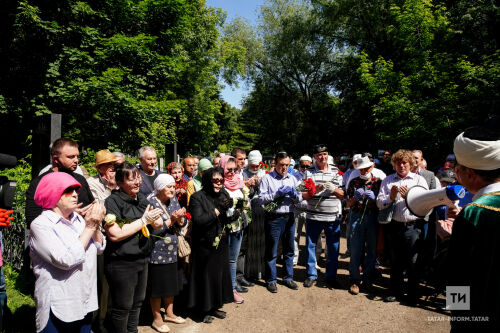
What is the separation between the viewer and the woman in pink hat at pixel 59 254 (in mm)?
2391

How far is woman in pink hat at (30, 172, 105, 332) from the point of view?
239 cm

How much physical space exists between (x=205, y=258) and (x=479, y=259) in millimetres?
3270

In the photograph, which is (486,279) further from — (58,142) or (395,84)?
(395,84)

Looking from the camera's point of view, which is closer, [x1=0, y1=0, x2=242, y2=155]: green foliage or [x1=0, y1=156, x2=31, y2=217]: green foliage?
[x1=0, y1=156, x2=31, y2=217]: green foliage

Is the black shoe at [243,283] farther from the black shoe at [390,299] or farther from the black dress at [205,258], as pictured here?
the black shoe at [390,299]

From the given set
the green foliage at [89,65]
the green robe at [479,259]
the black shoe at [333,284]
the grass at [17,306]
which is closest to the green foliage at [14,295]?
the grass at [17,306]

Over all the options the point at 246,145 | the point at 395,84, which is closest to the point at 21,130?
the point at 395,84

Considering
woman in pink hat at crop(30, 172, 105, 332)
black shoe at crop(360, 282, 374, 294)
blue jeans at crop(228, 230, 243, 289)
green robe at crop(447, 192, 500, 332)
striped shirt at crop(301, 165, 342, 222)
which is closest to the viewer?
green robe at crop(447, 192, 500, 332)

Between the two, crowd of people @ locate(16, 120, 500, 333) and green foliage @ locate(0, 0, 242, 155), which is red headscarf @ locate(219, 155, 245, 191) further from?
green foliage @ locate(0, 0, 242, 155)

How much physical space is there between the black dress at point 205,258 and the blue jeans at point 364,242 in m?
2.39

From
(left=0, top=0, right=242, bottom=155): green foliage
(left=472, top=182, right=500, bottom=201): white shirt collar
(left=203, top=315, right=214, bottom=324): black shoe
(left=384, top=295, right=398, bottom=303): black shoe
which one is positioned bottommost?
(left=203, top=315, right=214, bottom=324): black shoe

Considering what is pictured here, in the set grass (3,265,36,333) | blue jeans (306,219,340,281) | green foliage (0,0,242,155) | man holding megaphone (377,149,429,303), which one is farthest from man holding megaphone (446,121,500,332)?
green foliage (0,0,242,155)

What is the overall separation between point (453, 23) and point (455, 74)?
411 centimetres

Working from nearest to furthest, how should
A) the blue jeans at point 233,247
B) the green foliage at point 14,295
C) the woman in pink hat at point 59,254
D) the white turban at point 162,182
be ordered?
the woman in pink hat at point 59,254 < the white turban at point 162,182 < the green foliage at point 14,295 < the blue jeans at point 233,247
